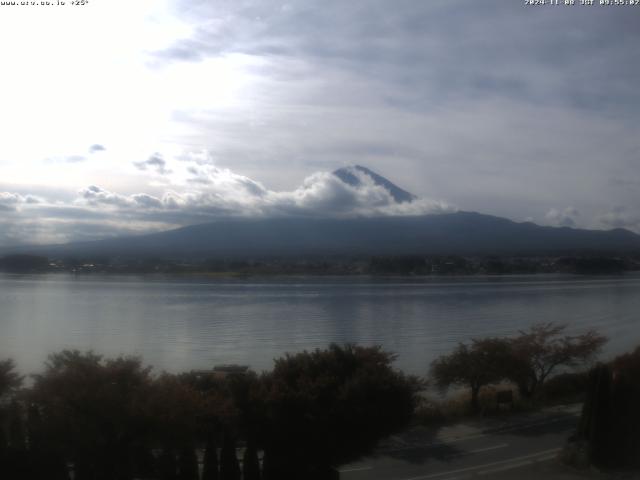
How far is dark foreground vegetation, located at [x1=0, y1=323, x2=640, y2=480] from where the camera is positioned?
6320mm

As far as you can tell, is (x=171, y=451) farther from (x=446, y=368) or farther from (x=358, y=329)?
(x=358, y=329)

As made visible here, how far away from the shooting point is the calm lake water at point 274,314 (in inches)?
783

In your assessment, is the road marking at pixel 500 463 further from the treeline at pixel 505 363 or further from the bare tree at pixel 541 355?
the bare tree at pixel 541 355

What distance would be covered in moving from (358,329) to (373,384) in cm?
1762

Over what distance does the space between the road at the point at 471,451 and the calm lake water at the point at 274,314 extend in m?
6.33

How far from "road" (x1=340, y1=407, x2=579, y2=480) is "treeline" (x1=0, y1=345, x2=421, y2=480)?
76cm

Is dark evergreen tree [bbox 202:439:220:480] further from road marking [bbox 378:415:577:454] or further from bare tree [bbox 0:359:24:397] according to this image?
road marking [bbox 378:415:577:454]

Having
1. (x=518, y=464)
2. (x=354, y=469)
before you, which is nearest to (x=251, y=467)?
(x=354, y=469)

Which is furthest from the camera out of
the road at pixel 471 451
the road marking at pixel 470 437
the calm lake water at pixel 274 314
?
the calm lake water at pixel 274 314

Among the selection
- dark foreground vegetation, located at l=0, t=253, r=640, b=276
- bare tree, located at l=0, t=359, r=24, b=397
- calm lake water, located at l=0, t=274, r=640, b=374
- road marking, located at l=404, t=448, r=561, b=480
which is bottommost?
road marking, located at l=404, t=448, r=561, b=480

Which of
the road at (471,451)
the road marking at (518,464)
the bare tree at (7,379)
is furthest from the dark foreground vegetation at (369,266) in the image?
the road marking at (518,464)

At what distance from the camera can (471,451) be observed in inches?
366

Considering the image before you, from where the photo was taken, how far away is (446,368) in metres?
13.9

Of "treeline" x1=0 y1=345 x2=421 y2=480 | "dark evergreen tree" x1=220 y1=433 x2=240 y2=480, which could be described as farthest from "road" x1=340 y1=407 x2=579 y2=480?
"dark evergreen tree" x1=220 y1=433 x2=240 y2=480
